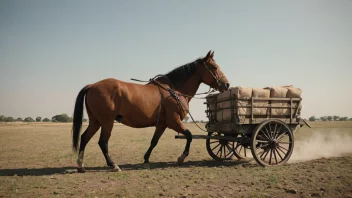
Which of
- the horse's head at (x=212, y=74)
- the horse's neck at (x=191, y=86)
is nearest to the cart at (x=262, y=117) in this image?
the horse's head at (x=212, y=74)

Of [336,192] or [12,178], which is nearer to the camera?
[336,192]

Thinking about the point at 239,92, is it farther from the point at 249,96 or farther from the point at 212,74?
the point at 212,74

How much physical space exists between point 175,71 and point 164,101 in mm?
1231

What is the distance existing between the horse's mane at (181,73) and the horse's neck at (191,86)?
4.2 inches

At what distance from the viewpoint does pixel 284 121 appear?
767 centimetres

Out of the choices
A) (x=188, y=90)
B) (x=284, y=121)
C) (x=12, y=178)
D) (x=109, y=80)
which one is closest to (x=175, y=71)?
(x=188, y=90)

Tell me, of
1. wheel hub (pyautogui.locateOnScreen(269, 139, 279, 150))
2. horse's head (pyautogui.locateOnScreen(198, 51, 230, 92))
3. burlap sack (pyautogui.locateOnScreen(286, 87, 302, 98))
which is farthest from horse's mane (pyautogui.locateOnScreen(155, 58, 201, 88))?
wheel hub (pyautogui.locateOnScreen(269, 139, 279, 150))

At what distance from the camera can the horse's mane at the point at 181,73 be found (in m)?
8.18

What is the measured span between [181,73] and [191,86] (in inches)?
20.8

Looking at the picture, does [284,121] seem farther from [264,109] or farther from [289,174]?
[289,174]

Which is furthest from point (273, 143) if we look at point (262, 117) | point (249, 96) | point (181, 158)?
point (181, 158)

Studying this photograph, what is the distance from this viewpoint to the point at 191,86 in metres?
8.27

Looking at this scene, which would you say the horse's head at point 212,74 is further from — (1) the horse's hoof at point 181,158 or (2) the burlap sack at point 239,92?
(1) the horse's hoof at point 181,158

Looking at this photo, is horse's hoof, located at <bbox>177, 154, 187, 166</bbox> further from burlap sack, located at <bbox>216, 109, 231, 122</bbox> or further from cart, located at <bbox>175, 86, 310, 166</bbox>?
burlap sack, located at <bbox>216, 109, 231, 122</bbox>
